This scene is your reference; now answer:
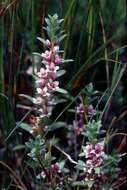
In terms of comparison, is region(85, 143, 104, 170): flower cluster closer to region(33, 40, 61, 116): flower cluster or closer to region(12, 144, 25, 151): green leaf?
region(33, 40, 61, 116): flower cluster

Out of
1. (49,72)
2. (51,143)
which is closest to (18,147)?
(51,143)

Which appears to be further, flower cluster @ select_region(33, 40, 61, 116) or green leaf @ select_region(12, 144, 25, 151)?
green leaf @ select_region(12, 144, 25, 151)

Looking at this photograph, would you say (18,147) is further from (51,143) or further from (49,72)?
(49,72)

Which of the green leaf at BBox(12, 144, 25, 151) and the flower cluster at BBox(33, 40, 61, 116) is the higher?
the flower cluster at BBox(33, 40, 61, 116)

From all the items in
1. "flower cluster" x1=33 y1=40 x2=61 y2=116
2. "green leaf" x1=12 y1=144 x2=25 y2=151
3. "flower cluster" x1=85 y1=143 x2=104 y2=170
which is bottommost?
"green leaf" x1=12 y1=144 x2=25 y2=151

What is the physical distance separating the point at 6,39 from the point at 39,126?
1.08 feet

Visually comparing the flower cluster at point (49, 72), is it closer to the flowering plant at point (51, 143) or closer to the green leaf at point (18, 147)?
the flowering plant at point (51, 143)

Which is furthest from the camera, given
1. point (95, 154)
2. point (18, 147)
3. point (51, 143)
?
point (18, 147)

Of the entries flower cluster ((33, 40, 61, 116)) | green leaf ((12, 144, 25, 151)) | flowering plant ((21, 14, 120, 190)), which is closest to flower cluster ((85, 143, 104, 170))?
flowering plant ((21, 14, 120, 190))

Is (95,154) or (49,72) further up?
(49,72)

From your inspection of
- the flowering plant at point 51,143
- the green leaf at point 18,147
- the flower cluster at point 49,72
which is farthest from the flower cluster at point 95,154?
the green leaf at point 18,147

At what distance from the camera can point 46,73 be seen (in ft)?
5.43

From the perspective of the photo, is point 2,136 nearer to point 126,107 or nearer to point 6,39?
point 6,39

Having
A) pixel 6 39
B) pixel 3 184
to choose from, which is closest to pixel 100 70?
pixel 6 39
